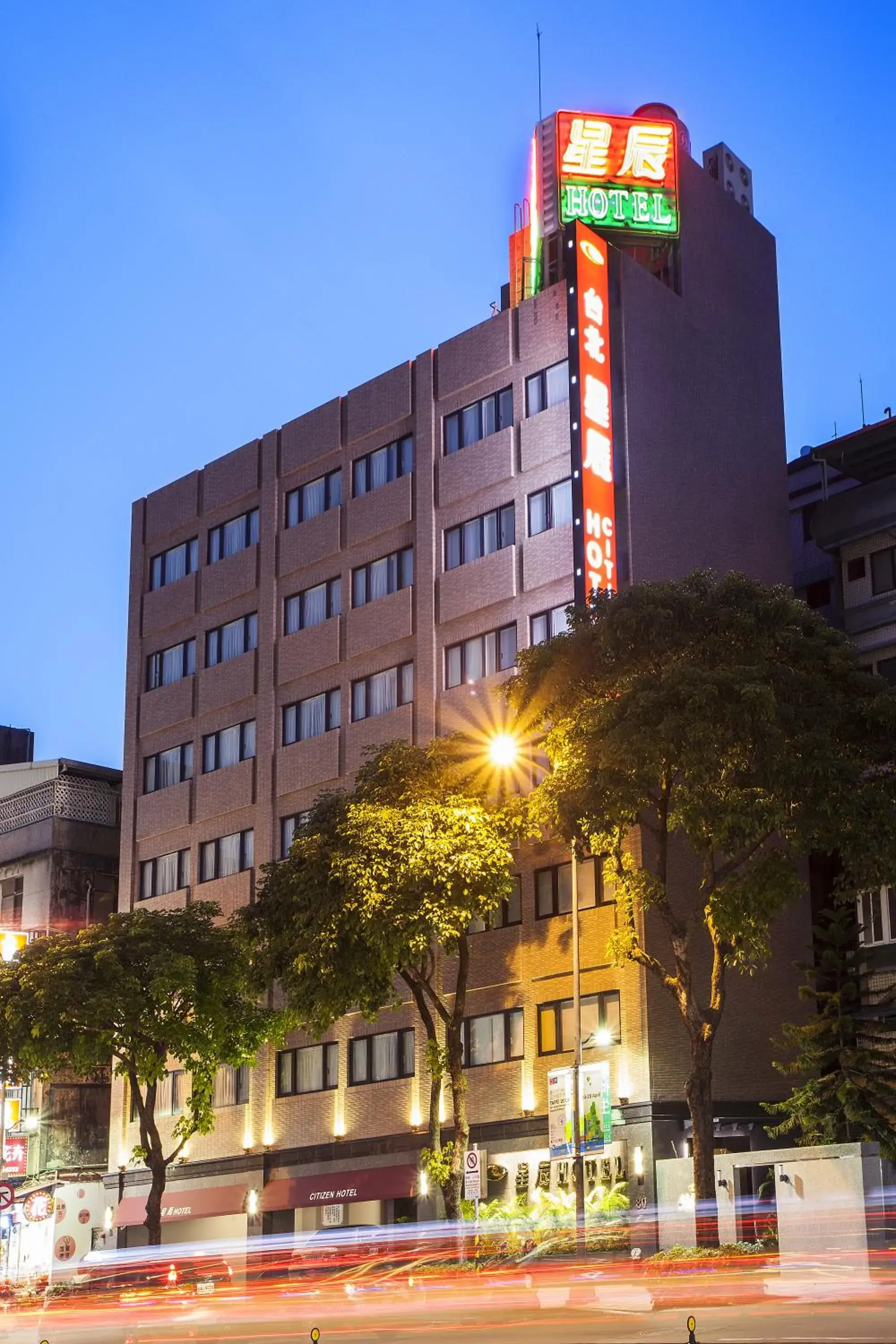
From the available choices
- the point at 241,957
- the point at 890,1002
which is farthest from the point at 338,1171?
the point at 890,1002

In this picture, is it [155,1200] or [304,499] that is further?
[304,499]

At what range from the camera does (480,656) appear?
60.9 meters

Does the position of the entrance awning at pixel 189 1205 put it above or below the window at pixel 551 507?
below

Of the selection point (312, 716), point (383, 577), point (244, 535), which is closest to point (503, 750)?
point (383, 577)

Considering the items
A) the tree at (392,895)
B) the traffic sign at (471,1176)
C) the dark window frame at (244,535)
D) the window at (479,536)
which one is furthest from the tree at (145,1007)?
the dark window frame at (244,535)

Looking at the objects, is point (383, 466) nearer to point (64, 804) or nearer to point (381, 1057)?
point (381, 1057)

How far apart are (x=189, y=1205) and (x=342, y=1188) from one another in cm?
839

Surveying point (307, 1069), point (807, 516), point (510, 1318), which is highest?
point (807, 516)

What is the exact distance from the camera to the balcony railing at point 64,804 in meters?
78.4

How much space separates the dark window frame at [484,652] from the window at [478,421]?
6804 millimetres

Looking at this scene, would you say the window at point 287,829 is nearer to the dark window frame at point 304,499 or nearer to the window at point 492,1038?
the window at point 492,1038

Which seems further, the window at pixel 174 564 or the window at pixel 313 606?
the window at pixel 174 564

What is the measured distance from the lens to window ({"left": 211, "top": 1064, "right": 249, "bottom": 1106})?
6725cm

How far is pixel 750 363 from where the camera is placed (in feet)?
212
